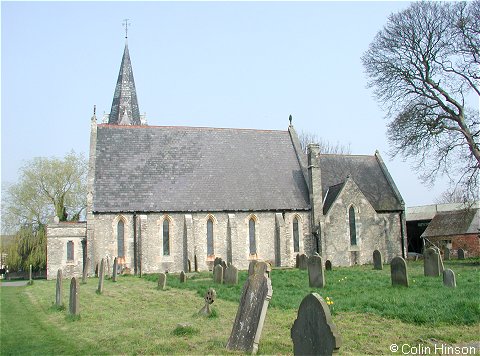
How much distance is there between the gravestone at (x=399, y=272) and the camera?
49.2 ft

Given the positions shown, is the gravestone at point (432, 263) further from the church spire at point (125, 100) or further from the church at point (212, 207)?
the church spire at point (125, 100)

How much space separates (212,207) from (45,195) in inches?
867

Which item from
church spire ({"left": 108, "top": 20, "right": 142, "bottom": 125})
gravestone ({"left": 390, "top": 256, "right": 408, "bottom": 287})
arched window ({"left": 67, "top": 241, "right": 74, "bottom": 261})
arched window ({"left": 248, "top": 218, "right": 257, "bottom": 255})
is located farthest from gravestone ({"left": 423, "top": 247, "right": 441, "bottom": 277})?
church spire ({"left": 108, "top": 20, "right": 142, "bottom": 125})

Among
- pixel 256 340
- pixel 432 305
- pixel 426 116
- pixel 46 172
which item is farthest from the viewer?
pixel 46 172

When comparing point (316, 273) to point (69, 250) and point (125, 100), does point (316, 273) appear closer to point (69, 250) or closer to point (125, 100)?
point (69, 250)

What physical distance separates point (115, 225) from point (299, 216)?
36.4ft

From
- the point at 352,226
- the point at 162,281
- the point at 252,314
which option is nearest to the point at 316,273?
the point at 162,281

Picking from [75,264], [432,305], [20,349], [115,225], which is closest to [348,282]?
[432,305]

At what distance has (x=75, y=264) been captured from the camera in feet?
96.2

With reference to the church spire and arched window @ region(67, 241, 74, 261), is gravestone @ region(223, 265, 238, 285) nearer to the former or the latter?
arched window @ region(67, 241, 74, 261)

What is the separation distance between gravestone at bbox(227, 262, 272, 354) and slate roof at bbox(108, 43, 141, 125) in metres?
36.2

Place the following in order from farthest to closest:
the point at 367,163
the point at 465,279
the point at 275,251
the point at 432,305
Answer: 1. the point at 367,163
2. the point at 275,251
3. the point at 465,279
4. the point at 432,305

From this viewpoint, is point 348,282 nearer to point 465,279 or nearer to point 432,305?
point 465,279

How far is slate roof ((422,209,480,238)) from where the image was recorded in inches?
1539
